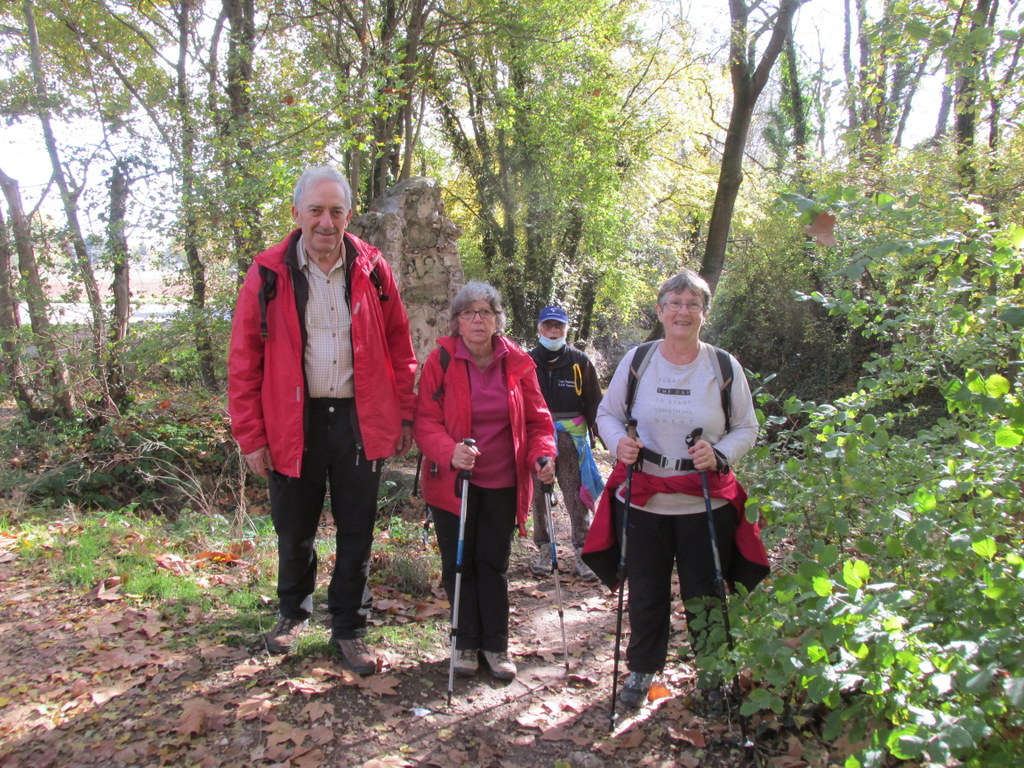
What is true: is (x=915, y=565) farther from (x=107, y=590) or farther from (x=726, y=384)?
(x=107, y=590)

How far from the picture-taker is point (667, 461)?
11.6 ft

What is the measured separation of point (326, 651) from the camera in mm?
3936

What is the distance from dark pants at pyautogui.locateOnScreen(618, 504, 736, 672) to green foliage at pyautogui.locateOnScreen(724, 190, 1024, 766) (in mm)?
311

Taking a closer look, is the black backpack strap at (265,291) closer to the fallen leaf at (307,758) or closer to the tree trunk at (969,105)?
the fallen leaf at (307,758)

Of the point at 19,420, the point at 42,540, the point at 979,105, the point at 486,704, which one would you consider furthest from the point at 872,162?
the point at 19,420

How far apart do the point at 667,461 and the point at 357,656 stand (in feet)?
6.04

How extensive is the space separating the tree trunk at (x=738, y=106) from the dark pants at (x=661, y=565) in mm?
7313

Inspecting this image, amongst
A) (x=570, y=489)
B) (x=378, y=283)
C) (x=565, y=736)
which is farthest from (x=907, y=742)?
(x=570, y=489)

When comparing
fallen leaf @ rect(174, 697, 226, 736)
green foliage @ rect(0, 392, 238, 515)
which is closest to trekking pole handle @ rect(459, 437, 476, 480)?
fallen leaf @ rect(174, 697, 226, 736)

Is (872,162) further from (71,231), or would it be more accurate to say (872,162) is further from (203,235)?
(71,231)

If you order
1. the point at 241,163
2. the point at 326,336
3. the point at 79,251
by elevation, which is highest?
the point at 241,163

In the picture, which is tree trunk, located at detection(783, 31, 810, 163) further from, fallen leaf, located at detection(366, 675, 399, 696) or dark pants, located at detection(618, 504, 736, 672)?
fallen leaf, located at detection(366, 675, 399, 696)

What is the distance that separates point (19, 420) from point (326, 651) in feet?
26.0

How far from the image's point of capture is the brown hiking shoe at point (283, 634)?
3883 millimetres
